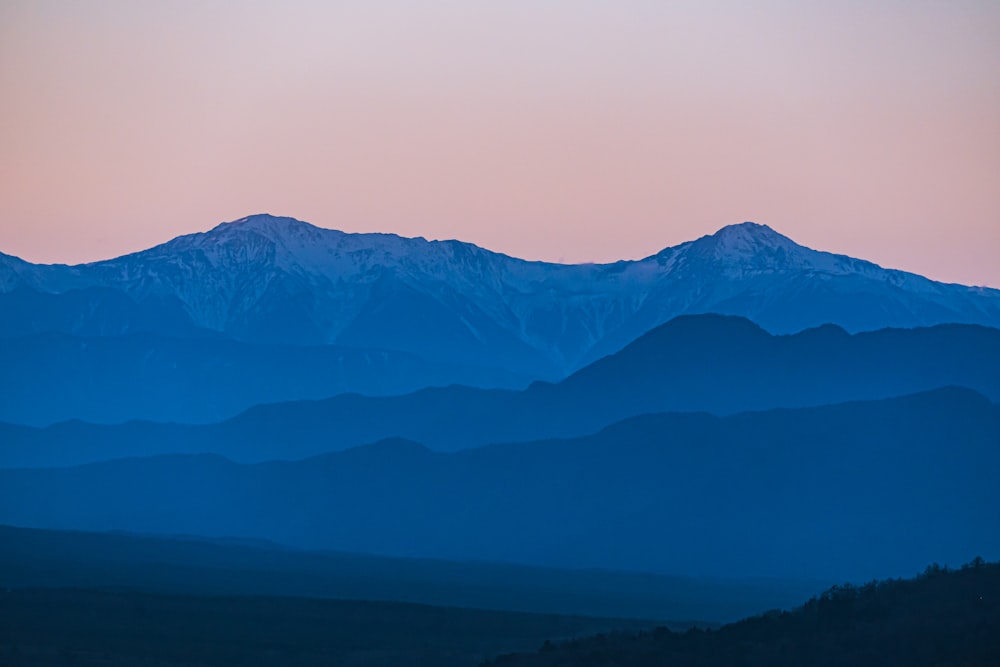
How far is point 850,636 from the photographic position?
62156 mm

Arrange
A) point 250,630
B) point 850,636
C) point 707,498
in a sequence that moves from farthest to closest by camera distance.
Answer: point 707,498 < point 250,630 < point 850,636

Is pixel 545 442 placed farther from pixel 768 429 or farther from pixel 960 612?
pixel 960 612

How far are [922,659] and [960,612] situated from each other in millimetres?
4322

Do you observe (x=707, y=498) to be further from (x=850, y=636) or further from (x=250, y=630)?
(x=850, y=636)

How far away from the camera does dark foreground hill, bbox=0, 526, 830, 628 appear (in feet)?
376

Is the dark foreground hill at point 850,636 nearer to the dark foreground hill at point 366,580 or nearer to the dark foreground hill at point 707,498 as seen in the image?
the dark foreground hill at point 366,580

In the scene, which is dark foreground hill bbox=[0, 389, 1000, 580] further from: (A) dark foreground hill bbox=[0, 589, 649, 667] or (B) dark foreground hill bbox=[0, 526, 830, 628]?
(A) dark foreground hill bbox=[0, 589, 649, 667]

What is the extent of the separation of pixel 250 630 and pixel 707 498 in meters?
72.9

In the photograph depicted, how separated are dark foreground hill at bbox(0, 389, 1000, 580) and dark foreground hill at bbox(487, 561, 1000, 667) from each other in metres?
72.3

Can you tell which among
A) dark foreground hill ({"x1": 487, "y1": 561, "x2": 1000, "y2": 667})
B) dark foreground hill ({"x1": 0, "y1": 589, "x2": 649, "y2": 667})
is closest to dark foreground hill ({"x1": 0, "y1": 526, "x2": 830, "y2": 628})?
dark foreground hill ({"x1": 0, "y1": 589, "x2": 649, "y2": 667})

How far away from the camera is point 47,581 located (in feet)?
391

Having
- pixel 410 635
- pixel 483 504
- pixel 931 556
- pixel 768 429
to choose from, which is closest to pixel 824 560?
pixel 931 556

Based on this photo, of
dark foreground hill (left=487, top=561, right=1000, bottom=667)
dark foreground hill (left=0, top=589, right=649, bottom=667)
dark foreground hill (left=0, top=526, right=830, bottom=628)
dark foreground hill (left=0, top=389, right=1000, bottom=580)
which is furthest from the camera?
dark foreground hill (left=0, top=389, right=1000, bottom=580)

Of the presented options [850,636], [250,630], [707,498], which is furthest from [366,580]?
[850,636]
